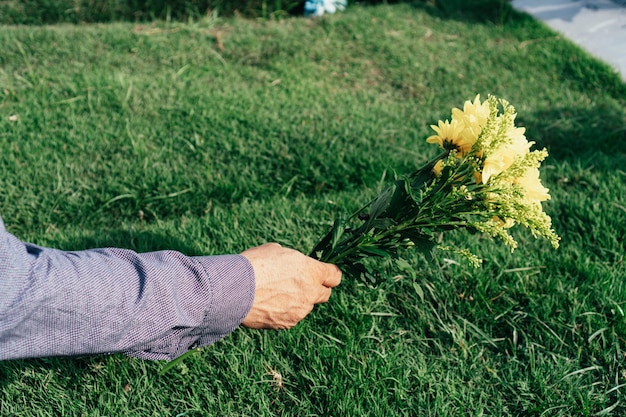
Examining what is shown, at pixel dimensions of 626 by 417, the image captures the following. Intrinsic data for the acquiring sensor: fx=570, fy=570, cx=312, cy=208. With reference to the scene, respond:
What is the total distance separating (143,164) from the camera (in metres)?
2.93

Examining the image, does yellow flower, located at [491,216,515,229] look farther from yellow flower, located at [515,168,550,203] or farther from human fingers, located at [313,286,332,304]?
human fingers, located at [313,286,332,304]

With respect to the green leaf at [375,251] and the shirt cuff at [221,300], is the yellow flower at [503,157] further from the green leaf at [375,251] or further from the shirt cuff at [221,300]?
the shirt cuff at [221,300]

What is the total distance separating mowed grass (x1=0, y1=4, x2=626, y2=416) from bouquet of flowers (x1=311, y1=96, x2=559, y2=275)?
0.18 metres

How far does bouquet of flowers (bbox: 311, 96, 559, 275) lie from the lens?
4.93ft

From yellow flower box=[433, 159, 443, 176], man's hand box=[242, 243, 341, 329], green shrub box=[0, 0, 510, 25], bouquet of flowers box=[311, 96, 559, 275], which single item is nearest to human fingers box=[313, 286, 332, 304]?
man's hand box=[242, 243, 341, 329]

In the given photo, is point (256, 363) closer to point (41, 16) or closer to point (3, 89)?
point (3, 89)

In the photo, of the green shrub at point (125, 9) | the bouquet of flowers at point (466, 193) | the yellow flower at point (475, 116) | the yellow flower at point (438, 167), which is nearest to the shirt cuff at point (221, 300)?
the bouquet of flowers at point (466, 193)

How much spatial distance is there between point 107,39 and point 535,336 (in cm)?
333

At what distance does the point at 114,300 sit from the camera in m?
1.44

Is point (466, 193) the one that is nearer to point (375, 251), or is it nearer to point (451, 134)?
point (451, 134)

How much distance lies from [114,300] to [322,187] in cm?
163

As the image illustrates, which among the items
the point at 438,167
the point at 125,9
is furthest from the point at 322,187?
the point at 125,9

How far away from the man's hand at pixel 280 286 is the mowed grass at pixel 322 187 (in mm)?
338

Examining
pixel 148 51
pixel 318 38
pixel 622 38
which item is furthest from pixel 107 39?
pixel 622 38
